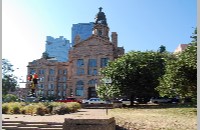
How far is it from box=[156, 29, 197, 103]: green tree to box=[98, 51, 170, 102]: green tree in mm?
12374

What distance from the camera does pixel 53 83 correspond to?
100m

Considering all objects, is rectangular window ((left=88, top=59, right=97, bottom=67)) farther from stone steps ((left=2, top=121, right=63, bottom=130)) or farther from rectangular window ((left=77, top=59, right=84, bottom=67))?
stone steps ((left=2, top=121, right=63, bottom=130))

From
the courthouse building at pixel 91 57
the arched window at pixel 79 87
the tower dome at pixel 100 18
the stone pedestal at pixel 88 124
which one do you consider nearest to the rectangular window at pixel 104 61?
the courthouse building at pixel 91 57

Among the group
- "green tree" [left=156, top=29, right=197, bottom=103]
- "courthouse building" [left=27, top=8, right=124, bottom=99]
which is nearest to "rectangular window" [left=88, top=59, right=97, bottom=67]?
"courthouse building" [left=27, top=8, right=124, bottom=99]

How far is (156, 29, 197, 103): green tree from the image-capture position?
1025 inches

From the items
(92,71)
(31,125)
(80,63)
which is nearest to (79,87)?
(92,71)

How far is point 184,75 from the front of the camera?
27.6 meters

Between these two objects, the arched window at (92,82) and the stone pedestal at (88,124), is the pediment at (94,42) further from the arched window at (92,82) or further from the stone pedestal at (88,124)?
the stone pedestal at (88,124)

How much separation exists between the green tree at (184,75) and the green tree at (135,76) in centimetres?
1237

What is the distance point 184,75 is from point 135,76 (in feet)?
51.0

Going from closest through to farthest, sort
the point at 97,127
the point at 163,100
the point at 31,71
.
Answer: the point at 97,127 → the point at 163,100 → the point at 31,71

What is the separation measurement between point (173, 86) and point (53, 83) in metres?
74.0

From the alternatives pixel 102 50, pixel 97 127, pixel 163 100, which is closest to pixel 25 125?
pixel 97 127

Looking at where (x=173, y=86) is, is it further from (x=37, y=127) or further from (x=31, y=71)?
(x=31, y=71)
